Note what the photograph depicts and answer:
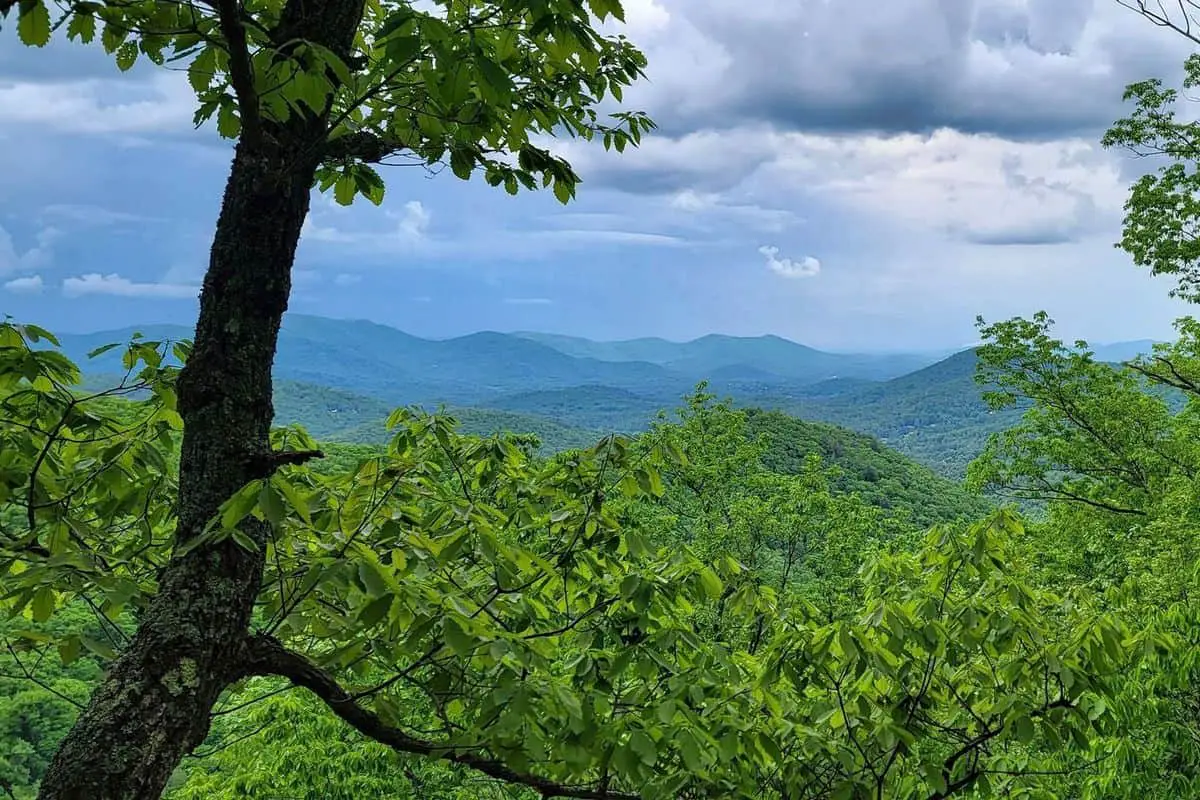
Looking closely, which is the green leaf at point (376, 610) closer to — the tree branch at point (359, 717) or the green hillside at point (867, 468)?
the tree branch at point (359, 717)

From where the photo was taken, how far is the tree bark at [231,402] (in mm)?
2555

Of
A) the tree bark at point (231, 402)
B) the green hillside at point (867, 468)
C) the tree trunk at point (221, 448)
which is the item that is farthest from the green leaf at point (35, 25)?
the green hillside at point (867, 468)

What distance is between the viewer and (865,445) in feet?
220

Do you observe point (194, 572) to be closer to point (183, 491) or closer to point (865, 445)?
point (183, 491)

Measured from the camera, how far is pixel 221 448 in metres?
2.74

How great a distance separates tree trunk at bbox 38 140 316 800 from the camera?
2512 mm

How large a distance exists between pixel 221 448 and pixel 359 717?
3.93ft

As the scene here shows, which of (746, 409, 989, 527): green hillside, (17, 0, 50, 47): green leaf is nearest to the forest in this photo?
(17, 0, 50, 47): green leaf

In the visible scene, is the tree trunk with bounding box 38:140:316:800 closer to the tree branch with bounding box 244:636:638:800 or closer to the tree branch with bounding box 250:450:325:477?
the tree branch with bounding box 250:450:325:477

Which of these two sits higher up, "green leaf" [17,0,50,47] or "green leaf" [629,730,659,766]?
"green leaf" [17,0,50,47]

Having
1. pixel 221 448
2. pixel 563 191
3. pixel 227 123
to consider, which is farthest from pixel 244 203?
pixel 563 191

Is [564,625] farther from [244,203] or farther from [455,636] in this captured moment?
[244,203]

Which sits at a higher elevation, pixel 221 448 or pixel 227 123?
pixel 227 123

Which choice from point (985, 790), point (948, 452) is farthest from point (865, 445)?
point (948, 452)
